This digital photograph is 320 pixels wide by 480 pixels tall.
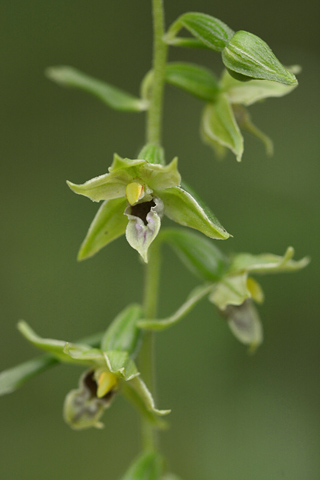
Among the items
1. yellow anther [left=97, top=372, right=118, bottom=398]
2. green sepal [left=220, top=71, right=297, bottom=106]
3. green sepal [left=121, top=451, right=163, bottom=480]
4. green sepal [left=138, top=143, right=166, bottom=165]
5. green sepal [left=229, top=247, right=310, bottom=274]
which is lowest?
green sepal [left=121, top=451, right=163, bottom=480]

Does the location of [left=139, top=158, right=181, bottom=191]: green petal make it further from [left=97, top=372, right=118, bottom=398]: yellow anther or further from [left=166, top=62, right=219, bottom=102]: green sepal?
[left=97, top=372, right=118, bottom=398]: yellow anther

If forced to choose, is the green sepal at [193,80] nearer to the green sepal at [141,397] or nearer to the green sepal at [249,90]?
the green sepal at [249,90]

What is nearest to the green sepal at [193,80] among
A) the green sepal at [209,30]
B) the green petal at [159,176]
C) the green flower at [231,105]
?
the green flower at [231,105]

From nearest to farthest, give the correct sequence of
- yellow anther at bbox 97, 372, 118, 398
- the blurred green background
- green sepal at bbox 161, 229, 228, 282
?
yellow anther at bbox 97, 372, 118, 398, green sepal at bbox 161, 229, 228, 282, the blurred green background

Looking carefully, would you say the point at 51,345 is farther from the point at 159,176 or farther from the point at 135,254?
the point at 135,254

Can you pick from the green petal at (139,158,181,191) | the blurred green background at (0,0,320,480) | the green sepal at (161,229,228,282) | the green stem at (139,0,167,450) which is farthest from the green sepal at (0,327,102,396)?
the blurred green background at (0,0,320,480)

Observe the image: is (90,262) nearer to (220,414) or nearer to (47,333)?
(47,333)
